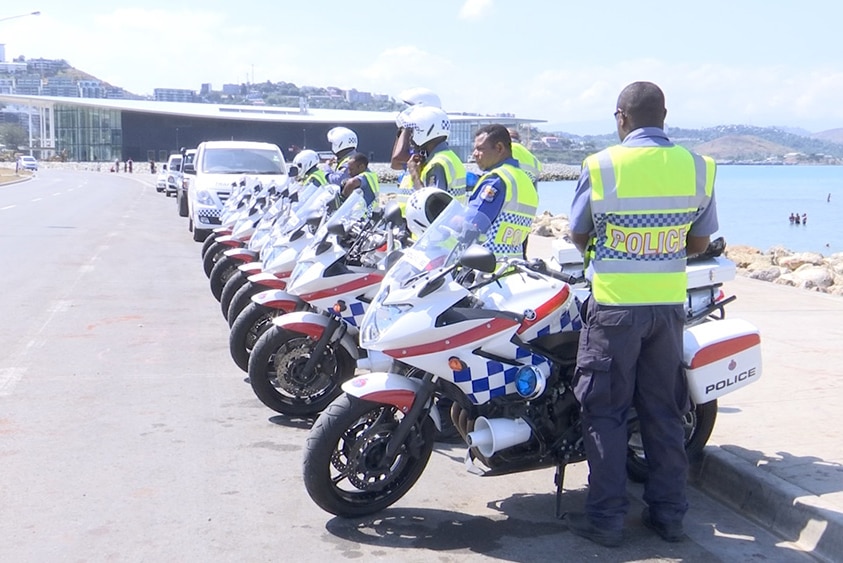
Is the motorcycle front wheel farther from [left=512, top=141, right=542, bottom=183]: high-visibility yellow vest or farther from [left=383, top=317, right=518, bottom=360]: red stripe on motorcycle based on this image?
[left=512, top=141, right=542, bottom=183]: high-visibility yellow vest

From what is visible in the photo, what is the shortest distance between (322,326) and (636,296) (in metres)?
2.56

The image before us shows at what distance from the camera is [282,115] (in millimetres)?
113688

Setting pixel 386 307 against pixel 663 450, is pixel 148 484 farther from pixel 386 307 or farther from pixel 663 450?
pixel 663 450

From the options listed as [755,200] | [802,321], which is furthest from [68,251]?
[755,200]

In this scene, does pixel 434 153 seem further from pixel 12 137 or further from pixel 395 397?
pixel 12 137

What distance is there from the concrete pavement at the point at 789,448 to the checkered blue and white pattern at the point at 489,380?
149 centimetres

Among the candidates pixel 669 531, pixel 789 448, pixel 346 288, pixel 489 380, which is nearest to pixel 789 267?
pixel 789 448

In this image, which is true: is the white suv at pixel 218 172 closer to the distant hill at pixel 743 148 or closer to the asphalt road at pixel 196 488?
the asphalt road at pixel 196 488

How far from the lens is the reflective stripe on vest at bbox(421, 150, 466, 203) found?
24.1 feet

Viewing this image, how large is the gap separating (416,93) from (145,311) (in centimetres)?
447

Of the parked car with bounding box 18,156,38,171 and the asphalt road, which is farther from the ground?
the asphalt road

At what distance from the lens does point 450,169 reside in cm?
736

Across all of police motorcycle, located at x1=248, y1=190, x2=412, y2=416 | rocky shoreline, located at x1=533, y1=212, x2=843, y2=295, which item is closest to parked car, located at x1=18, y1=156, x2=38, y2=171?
rocky shoreline, located at x1=533, y1=212, x2=843, y2=295

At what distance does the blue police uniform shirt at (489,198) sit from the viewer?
5.50 meters
